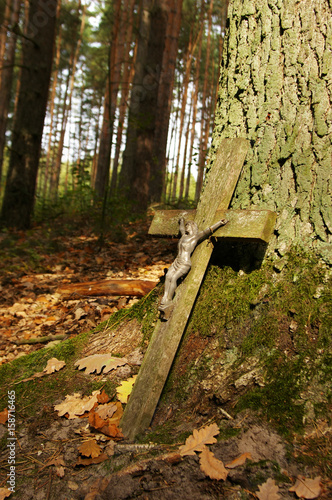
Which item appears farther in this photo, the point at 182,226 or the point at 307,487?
the point at 182,226

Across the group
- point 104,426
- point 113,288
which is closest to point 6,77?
point 113,288

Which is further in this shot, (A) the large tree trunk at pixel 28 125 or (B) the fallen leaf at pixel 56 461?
(A) the large tree trunk at pixel 28 125

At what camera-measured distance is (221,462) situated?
141 centimetres

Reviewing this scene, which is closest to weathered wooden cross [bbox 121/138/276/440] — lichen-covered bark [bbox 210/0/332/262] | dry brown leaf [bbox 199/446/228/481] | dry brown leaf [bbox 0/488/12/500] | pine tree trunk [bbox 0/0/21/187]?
lichen-covered bark [bbox 210/0/332/262]

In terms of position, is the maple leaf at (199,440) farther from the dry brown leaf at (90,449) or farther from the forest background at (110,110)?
the forest background at (110,110)

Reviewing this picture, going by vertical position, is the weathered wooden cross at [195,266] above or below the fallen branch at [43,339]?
above

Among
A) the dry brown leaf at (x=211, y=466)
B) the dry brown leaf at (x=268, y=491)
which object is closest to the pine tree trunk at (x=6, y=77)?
the dry brown leaf at (x=211, y=466)

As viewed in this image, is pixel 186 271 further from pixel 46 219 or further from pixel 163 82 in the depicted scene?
pixel 163 82

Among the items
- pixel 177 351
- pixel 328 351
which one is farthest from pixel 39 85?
pixel 328 351

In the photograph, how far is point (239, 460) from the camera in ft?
4.60

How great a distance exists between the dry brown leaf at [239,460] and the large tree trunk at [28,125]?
268 inches

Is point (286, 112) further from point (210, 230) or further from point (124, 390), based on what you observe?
point (124, 390)

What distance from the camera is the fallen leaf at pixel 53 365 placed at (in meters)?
2.22

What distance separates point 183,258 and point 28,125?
6.62 m
